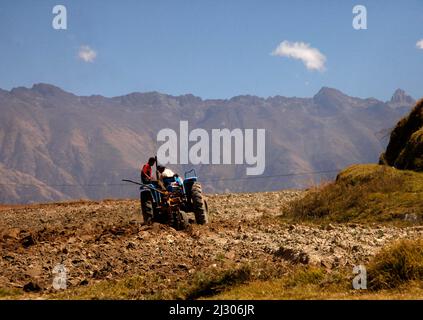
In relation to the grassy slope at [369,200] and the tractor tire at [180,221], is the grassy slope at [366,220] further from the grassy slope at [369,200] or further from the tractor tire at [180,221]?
the tractor tire at [180,221]

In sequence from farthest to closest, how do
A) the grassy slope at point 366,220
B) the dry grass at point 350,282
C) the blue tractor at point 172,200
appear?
the blue tractor at point 172,200
the grassy slope at point 366,220
the dry grass at point 350,282

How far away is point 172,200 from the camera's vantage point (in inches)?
717

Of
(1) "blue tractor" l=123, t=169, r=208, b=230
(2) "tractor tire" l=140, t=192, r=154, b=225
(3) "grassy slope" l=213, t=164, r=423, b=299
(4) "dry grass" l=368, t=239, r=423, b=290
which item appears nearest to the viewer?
(3) "grassy slope" l=213, t=164, r=423, b=299

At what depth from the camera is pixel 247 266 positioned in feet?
33.3

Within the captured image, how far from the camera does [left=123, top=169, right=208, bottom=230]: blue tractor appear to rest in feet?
59.6

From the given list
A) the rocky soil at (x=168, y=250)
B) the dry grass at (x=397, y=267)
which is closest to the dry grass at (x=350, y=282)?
the dry grass at (x=397, y=267)

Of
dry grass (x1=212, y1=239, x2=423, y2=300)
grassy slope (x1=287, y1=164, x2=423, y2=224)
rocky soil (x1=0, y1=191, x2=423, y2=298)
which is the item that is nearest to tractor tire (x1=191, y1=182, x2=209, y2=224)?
rocky soil (x1=0, y1=191, x2=423, y2=298)

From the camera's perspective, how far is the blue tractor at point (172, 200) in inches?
715

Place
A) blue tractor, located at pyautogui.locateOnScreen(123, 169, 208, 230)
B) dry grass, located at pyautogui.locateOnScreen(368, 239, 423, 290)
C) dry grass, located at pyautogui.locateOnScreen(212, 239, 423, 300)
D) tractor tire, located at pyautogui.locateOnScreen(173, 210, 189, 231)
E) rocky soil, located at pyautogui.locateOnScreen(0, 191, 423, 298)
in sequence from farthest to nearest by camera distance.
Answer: blue tractor, located at pyautogui.locateOnScreen(123, 169, 208, 230) → tractor tire, located at pyautogui.locateOnScreen(173, 210, 189, 231) → rocky soil, located at pyautogui.locateOnScreen(0, 191, 423, 298) → dry grass, located at pyautogui.locateOnScreen(368, 239, 423, 290) → dry grass, located at pyautogui.locateOnScreen(212, 239, 423, 300)

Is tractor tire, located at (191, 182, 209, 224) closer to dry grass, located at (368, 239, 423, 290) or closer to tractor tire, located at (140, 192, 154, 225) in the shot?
tractor tire, located at (140, 192, 154, 225)

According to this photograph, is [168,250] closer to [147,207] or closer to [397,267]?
Answer: [147,207]

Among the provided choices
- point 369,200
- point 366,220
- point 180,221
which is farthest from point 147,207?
point 369,200
